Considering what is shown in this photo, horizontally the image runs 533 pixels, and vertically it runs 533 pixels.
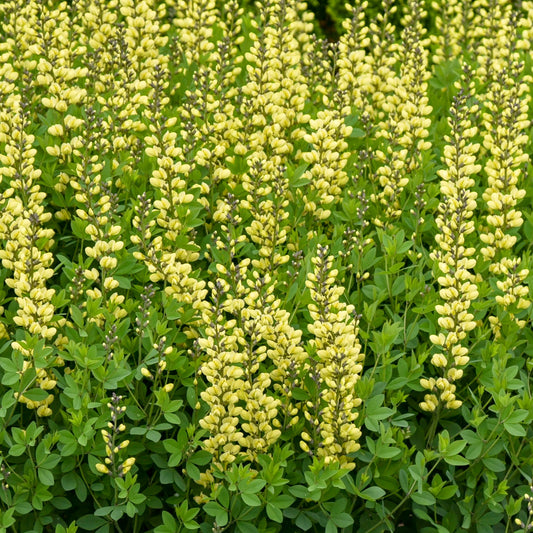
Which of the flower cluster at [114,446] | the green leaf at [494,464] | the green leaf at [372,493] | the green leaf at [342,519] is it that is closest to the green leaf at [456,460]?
the green leaf at [494,464]

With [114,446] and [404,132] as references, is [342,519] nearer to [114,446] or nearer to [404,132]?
[114,446]

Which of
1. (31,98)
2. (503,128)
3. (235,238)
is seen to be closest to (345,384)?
(235,238)

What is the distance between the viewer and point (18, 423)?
11.1ft

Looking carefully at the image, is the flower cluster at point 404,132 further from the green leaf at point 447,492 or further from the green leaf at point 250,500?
the green leaf at point 250,500

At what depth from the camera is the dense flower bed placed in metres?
3.02

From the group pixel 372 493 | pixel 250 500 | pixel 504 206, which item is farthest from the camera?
pixel 504 206

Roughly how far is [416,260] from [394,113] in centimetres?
121

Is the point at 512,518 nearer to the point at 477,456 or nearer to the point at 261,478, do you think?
the point at 477,456

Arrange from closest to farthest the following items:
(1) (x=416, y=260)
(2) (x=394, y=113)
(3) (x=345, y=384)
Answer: (3) (x=345, y=384), (1) (x=416, y=260), (2) (x=394, y=113)

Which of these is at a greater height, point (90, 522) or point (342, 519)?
point (342, 519)

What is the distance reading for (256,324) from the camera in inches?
119

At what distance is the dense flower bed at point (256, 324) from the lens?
9.91 ft

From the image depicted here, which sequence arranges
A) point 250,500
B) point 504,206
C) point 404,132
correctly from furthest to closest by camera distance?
point 404,132 < point 504,206 < point 250,500

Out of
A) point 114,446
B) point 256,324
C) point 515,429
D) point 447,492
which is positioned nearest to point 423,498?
point 447,492
